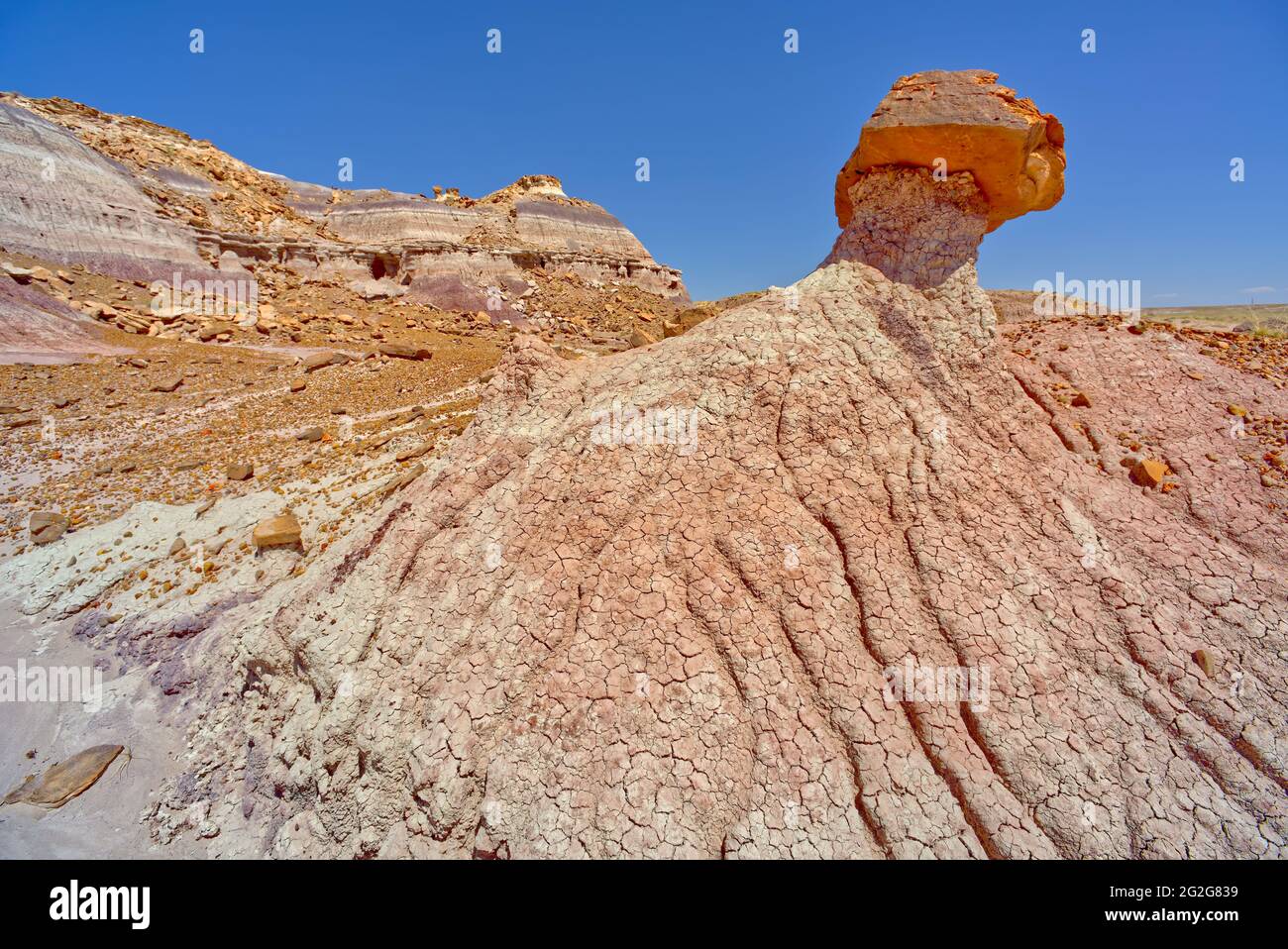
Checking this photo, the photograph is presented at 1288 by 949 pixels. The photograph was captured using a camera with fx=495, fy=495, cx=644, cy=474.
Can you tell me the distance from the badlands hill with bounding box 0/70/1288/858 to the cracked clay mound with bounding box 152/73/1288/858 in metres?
0.02

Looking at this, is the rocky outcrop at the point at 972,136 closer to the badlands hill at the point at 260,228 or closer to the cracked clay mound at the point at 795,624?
the cracked clay mound at the point at 795,624

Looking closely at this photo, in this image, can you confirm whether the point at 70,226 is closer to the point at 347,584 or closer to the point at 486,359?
the point at 486,359

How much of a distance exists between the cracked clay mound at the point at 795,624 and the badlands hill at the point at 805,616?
0.02 metres

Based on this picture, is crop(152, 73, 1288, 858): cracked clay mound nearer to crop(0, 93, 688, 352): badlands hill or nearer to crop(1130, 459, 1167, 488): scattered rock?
crop(1130, 459, 1167, 488): scattered rock

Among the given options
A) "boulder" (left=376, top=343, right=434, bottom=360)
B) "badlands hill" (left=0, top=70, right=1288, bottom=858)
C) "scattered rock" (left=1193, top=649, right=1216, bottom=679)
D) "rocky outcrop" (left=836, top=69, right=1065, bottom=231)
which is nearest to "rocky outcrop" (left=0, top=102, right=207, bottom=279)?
"boulder" (left=376, top=343, right=434, bottom=360)

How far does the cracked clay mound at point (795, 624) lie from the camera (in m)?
2.85

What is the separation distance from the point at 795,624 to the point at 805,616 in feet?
0.31

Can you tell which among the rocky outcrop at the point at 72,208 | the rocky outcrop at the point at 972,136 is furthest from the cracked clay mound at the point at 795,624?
the rocky outcrop at the point at 72,208

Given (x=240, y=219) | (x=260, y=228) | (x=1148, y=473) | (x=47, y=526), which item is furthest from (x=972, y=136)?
(x=260, y=228)

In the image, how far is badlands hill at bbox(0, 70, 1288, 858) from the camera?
288 cm

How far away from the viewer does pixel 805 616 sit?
11.0 ft

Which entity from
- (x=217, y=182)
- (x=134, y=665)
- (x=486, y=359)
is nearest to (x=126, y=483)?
(x=134, y=665)
